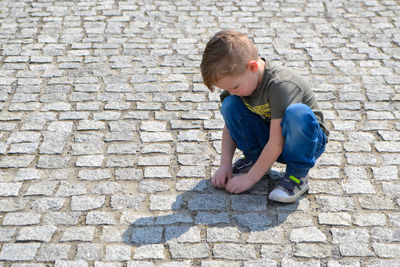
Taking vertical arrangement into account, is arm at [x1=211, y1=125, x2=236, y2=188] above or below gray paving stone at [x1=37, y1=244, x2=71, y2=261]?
above

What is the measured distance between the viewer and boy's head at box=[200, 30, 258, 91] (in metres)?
3.20

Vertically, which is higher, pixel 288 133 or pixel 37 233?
pixel 288 133

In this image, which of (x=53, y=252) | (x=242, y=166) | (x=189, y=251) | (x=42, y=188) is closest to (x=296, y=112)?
(x=242, y=166)

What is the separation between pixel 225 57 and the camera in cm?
320

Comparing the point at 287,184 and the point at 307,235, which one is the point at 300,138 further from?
the point at 307,235

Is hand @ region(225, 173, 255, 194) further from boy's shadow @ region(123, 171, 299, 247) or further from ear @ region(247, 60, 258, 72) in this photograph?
ear @ region(247, 60, 258, 72)

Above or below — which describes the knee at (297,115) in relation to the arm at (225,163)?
above

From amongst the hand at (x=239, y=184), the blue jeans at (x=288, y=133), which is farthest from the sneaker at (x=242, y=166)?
the hand at (x=239, y=184)

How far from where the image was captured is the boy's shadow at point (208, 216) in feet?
10.7

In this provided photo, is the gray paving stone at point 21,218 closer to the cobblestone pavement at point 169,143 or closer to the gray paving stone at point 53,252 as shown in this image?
the cobblestone pavement at point 169,143

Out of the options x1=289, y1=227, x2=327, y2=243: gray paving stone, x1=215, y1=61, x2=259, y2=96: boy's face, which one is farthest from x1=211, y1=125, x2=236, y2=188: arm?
x1=289, y1=227, x2=327, y2=243: gray paving stone

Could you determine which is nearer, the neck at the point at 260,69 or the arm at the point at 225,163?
the neck at the point at 260,69

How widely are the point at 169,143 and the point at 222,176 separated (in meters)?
0.72

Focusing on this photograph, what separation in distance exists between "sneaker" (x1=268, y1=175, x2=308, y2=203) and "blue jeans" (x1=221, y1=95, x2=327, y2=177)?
4 cm
